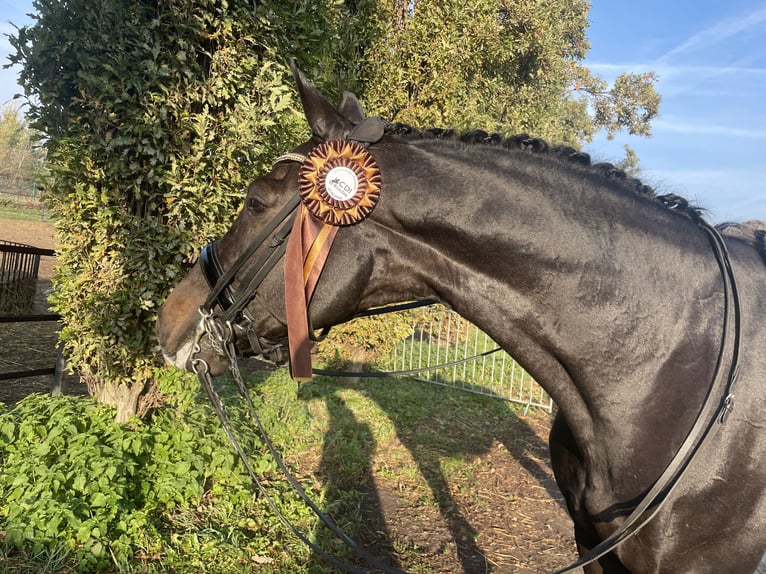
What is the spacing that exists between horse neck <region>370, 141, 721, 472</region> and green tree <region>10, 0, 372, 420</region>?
100 inches

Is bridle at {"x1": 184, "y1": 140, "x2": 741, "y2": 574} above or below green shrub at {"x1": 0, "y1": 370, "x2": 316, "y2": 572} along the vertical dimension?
above

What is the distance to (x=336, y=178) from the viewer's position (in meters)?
1.65

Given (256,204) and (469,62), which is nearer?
(256,204)

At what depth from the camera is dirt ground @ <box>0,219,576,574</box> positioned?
4113 millimetres

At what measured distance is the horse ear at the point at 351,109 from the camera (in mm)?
1929

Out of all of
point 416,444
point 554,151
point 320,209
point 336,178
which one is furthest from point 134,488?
point 554,151

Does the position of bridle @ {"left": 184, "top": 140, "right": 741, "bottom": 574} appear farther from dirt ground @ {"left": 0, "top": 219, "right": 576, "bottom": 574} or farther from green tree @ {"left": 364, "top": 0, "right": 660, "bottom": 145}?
green tree @ {"left": 364, "top": 0, "right": 660, "bottom": 145}

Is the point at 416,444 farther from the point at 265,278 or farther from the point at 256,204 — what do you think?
the point at 256,204

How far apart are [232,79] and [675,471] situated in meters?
3.73

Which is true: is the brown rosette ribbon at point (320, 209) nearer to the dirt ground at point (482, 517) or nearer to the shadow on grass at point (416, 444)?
the shadow on grass at point (416, 444)

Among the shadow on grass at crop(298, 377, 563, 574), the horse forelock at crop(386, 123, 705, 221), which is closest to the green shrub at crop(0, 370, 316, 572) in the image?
the shadow on grass at crop(298, 377, 563, 574)

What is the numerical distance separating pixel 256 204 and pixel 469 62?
695 centimetres

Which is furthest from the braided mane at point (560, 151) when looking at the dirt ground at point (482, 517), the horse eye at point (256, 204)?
the dirt ground at point (482, 517)

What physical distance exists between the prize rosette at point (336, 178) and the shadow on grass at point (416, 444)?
3.16 metres
